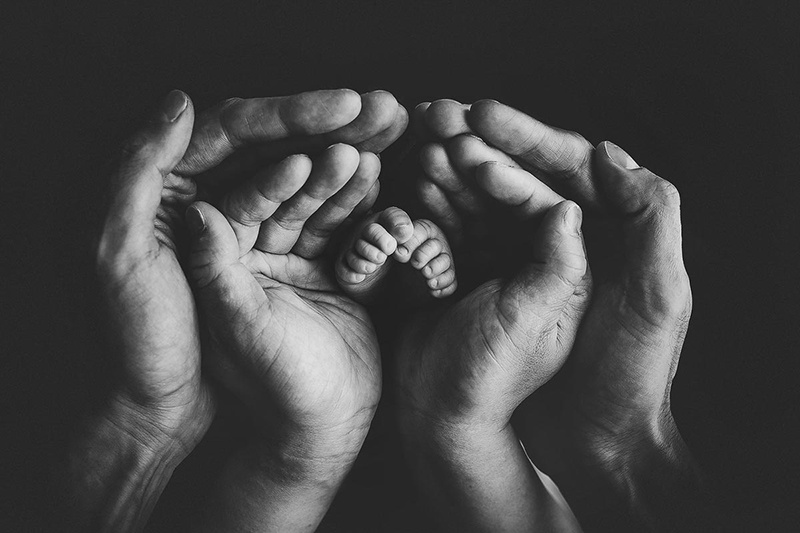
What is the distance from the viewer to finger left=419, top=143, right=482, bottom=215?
2.63ft

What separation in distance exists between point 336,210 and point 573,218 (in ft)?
0.87

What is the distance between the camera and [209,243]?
28.4 inches

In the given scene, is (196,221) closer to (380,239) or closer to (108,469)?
(380,239)

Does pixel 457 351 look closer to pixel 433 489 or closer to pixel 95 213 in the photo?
pixel 433 489

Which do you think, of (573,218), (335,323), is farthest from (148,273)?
(573,218)

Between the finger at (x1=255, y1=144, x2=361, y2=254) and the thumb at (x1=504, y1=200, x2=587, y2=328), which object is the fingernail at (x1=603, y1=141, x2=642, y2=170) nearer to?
the thumb at (x1=504, y1=200, x2=587, y2=328)

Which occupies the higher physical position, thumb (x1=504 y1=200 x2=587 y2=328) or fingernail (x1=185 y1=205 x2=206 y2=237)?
fingernail (x1=185 y1=205 x2=206 y2=237)

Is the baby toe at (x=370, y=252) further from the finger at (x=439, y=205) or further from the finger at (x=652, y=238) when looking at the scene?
the finger at (x=652, y=238)

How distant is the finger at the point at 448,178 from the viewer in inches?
31.6

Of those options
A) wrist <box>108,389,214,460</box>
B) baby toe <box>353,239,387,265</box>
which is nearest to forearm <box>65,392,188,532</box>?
wrist <box>108,389,214,460</box>

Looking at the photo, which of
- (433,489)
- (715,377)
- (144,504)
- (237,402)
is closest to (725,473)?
(715,377)

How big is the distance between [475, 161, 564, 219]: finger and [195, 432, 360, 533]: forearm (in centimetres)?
36

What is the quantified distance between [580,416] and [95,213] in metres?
0.64

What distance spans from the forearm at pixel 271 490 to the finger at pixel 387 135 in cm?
37
